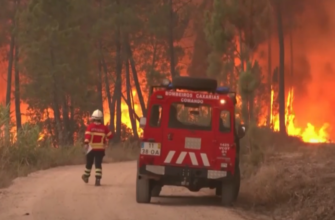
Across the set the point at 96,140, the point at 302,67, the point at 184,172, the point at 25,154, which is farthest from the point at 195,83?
the point at 302,67

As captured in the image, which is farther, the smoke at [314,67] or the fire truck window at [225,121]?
the smoke at [314,67]

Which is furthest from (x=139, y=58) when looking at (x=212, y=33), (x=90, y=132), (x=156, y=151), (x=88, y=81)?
(x=156, y=151)

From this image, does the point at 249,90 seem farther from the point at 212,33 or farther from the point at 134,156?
the point at 134,156

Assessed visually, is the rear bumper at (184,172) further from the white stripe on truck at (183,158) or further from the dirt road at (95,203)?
the dirt road at (95,203)

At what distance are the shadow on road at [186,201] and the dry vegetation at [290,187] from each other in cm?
62

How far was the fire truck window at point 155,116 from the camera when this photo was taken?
14009 millimetres

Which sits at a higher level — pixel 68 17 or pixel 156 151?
pixel 68 17

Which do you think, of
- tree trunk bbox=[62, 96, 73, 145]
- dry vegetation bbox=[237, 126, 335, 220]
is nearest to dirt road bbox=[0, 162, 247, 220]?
dry vegetation bbox=[237, 126, 335, 220]

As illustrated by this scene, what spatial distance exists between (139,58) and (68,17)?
35.9ft

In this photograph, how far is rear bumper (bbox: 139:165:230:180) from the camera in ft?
45.0

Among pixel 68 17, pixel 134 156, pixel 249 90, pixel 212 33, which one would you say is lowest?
pixel 134 156

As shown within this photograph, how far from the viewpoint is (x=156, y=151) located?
45.2 ft

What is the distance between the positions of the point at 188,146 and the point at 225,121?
991 millimetres

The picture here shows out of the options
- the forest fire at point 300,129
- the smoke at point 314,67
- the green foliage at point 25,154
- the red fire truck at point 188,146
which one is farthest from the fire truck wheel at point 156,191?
the smoke at point 314,67
